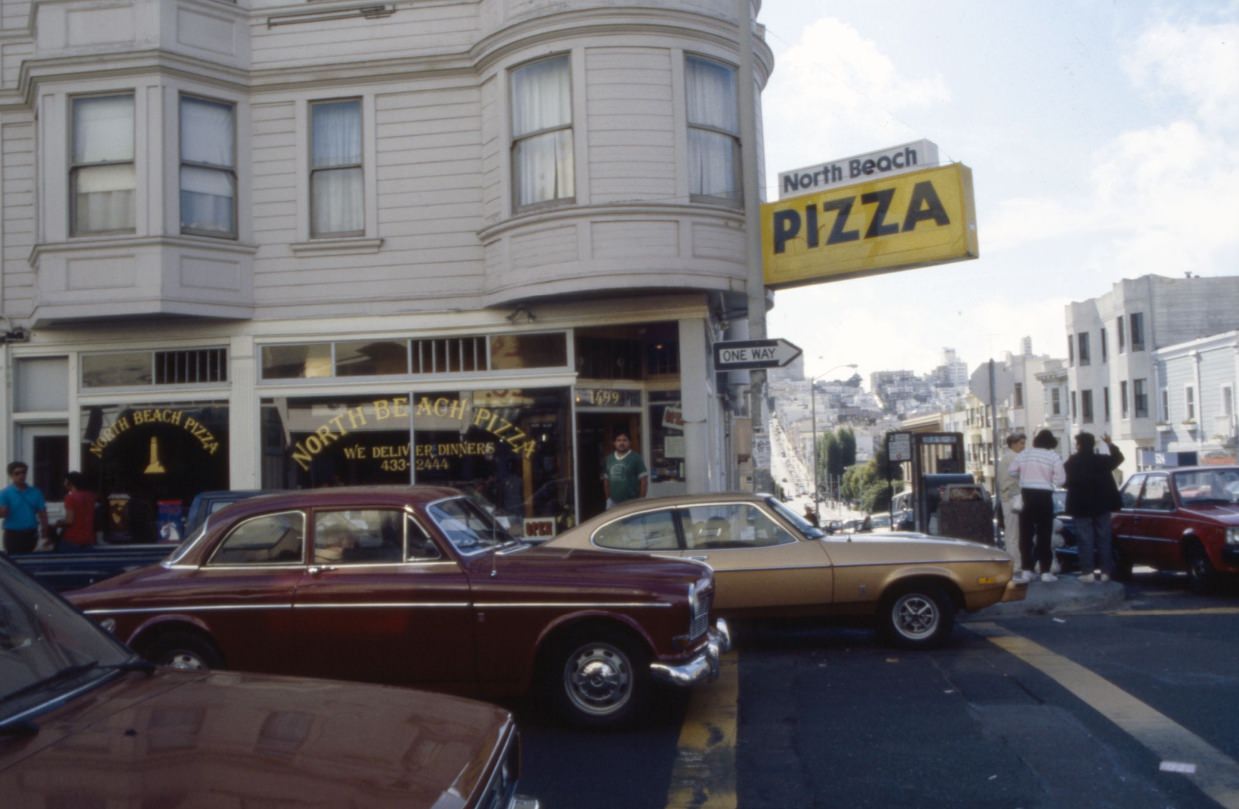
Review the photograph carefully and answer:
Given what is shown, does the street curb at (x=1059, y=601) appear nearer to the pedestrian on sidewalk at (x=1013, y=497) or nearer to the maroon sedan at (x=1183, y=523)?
the pedestrian on sidewalk at (x=1013, y=497)

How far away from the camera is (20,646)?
3.46 meters

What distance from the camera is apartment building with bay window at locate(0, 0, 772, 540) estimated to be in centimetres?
1403

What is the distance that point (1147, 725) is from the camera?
672 cm

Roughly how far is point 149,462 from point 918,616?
1040 cm

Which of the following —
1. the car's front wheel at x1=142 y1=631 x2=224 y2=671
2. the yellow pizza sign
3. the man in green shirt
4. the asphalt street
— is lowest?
the asphalt street

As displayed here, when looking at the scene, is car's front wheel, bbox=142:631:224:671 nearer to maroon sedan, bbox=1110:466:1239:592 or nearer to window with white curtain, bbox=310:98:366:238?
window with white curtain, bbox=310:98:366:238

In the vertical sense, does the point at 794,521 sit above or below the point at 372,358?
below

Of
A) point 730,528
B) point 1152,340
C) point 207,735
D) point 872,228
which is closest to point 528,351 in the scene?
point 872,228

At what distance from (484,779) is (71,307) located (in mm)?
13352

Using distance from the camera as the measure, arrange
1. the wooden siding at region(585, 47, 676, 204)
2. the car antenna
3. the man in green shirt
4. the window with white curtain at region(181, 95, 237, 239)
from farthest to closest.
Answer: the window with white curtain at region(181, 95, 237, 239)
the wooden siding at region(585, 47, 676, 204)
the man in green shirt
the car antenna

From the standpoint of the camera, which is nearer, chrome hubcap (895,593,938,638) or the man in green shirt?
chrome hubcap (895,593,938,638)

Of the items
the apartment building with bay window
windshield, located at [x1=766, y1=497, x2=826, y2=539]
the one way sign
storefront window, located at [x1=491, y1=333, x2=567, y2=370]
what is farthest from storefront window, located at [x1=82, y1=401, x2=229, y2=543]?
windshield, located at [x1=766, y1=497, x2=826, y2=539]

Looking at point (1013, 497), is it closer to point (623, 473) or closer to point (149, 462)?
point (623, 473)

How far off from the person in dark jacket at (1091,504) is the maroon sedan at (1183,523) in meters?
1.13
